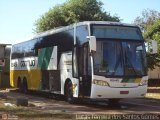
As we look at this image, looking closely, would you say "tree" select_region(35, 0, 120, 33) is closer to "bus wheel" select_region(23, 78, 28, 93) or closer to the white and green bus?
"bus wheel" select_region(23, 78, 28, 93)

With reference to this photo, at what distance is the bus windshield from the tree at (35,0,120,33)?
33453mm

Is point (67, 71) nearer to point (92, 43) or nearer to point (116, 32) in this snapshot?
point (116, 32)

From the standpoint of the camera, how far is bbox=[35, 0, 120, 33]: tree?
53344 millimetres

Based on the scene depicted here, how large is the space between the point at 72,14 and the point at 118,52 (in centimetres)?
3502

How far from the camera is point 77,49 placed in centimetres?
2005

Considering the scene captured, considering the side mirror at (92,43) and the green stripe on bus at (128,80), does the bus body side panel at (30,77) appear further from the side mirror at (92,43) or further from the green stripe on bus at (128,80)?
the side mirror at (92,43)

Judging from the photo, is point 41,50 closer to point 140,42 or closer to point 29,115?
point 140,42

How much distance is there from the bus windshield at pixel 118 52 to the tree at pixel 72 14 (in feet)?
110

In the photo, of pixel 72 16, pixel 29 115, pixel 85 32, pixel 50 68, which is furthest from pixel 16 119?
pixel 72 16

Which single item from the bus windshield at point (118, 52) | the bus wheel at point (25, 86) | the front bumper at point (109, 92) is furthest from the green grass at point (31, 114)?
the bus wheel at point (25, 86)

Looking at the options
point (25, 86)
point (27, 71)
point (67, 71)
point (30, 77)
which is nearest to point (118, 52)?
point (67, 71)

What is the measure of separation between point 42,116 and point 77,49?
559 cm

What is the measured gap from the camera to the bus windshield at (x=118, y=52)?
18484 mm

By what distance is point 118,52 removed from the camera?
61.4ft
